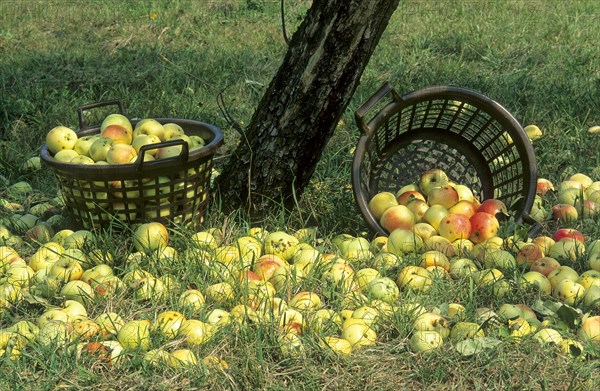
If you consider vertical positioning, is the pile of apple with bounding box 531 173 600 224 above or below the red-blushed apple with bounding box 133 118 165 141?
below

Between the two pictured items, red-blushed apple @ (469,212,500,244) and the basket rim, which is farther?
red-blushed apple @ (469,212,500,244)

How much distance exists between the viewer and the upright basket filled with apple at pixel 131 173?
3.25 meters

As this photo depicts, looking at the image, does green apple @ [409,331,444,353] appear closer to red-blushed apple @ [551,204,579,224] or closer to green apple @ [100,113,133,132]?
red-blushed apple @ [551,204,579,224]

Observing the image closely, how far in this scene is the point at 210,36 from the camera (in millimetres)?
6879

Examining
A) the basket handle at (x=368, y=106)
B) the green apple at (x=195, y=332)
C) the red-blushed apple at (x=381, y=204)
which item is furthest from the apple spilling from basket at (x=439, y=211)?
the green apple at (x=195, y=332)

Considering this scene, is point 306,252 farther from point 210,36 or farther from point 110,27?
point 110,27

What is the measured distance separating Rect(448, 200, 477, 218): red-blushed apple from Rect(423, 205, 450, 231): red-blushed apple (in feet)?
0.14

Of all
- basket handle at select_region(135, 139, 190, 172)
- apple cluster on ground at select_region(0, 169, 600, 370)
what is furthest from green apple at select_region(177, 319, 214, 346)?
basket handle at select_region(135, 139, 190, 172)

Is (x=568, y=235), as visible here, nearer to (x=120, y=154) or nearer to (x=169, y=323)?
(x=169, y=323)

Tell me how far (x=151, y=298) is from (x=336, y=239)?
0.90 metres

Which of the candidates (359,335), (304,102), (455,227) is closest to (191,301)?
(359,335)

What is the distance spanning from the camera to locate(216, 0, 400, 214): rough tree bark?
3.40 m

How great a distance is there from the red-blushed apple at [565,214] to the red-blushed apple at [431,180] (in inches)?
20.4

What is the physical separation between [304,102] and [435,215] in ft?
→ 2.43
